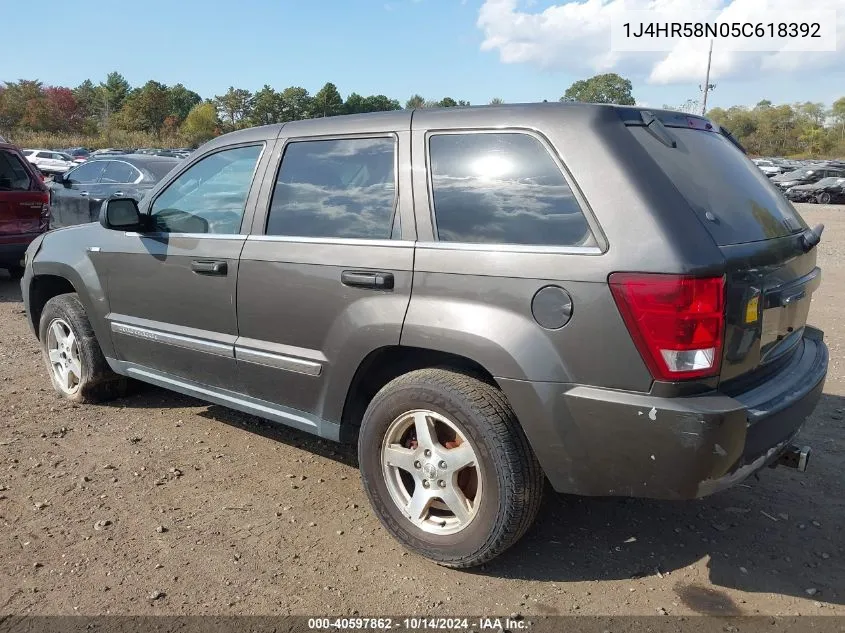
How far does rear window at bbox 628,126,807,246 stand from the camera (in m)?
2.59

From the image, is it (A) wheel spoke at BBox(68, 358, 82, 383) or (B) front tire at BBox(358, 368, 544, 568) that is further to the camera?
(A) wheel spoke at BBox(68, 358, 82, 383)

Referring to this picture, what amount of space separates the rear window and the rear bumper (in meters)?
0.62

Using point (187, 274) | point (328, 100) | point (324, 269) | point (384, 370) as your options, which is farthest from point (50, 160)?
point (328, 100)

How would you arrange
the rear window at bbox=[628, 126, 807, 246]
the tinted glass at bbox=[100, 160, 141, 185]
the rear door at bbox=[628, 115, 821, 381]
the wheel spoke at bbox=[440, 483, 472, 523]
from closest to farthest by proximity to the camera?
the rear door at bbox=[628, 115, 821, 381] → the rear window at bbox=[628, 126, 807, 246] → the wheel spoke at bbox=[440, 483, 472, 523] → the tinted glass at bbox=[100, 160, 141, 185]

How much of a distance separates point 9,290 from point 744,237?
30.2ft

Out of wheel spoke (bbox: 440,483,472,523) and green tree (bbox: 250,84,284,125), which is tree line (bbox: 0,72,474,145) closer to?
green tree (bbox: 250,84,284,125)

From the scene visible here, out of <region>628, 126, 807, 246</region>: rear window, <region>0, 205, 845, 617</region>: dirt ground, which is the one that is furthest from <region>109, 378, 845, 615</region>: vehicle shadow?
<region>628, 126, 807, 246</region>: rear window

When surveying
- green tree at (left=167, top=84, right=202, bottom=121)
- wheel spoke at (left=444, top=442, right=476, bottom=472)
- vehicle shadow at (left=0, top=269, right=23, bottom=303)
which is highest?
green tree at (left=167, top=84, right=202, bottom=121)

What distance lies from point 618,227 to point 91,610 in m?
2.45

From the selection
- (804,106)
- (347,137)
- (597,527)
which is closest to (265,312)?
(347,137)

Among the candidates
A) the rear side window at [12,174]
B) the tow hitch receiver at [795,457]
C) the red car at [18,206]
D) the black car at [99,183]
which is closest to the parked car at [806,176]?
the black car at [99,183]

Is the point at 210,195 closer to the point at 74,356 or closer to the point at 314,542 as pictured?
the point at 74,356

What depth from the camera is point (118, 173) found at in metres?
10.7

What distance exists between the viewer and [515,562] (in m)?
2.98
